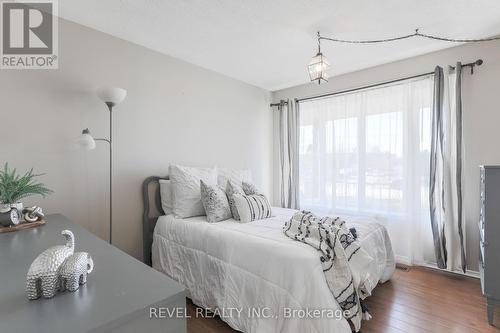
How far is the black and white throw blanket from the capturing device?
1.51 metres

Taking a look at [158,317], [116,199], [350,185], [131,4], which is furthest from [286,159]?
[158,317]

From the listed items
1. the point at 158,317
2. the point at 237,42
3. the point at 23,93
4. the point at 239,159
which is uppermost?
the point at 237,42

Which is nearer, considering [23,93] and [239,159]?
[23,93]

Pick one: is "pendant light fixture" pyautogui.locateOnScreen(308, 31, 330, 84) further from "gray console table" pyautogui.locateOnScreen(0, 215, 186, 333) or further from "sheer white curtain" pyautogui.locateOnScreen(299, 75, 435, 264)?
"gray console table" pyautogui.locateOnScreen(0, 215, 186, 333)

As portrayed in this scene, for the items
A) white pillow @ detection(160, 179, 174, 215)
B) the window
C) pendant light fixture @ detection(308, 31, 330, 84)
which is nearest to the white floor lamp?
white pillow @ detection(160, 179, 174, 215)

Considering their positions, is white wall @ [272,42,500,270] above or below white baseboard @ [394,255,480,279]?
above

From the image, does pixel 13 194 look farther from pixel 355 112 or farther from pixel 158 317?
pixel 355 112

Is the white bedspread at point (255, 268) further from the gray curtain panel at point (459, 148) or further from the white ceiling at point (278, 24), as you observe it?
the white ceiling at point (278, 24)

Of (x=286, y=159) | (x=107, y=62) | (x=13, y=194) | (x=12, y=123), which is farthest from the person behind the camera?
(x=286, y=159)

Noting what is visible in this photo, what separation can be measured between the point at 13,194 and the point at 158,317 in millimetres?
1497

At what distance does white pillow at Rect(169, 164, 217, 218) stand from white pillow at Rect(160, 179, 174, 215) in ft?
0.30

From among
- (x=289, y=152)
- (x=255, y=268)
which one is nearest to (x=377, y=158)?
(x=289, y=152)

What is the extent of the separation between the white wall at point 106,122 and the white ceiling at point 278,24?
26cm

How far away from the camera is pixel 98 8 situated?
1983 millimetres
